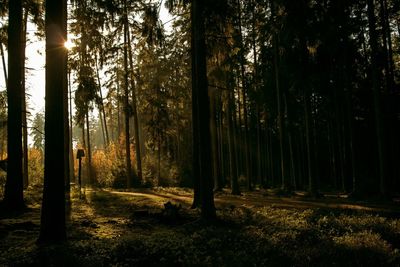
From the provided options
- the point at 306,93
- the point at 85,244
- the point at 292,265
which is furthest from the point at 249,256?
the point at 306,93

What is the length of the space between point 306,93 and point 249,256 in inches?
532

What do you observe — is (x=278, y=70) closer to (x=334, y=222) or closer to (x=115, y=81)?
(x=115, y=81)

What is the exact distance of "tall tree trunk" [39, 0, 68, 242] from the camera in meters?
8.87

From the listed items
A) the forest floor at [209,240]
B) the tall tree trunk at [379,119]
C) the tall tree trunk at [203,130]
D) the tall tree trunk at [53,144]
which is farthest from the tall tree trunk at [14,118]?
the tall tree trunk at [379,119]

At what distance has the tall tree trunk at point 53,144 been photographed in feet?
29.1

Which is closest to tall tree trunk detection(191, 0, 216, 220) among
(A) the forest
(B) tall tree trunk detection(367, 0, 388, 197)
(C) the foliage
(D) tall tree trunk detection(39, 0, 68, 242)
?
(A) the forest

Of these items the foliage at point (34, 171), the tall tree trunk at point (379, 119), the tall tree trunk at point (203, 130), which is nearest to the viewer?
the tall tree trunk at point (203, 130)

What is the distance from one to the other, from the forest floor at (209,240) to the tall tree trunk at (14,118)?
755 mm

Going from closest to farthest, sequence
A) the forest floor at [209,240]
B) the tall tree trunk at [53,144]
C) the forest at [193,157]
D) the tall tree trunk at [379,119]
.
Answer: the forest floor at [209,240] → the forest at [193,157] → the tall tree trunk at [53,144] → the tall tree trunk at [379,119]

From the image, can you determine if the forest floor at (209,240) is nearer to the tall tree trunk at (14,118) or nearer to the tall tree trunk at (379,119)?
the tall tree trunk at (14,118)

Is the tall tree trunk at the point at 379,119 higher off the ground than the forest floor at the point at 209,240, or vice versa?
the tall tree trunk at the point at 379,119

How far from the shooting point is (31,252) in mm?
7648

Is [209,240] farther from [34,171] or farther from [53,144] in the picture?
[34,171]

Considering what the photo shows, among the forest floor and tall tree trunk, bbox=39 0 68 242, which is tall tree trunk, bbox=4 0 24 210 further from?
tall tree trunk, bbox=39 0 68 242
